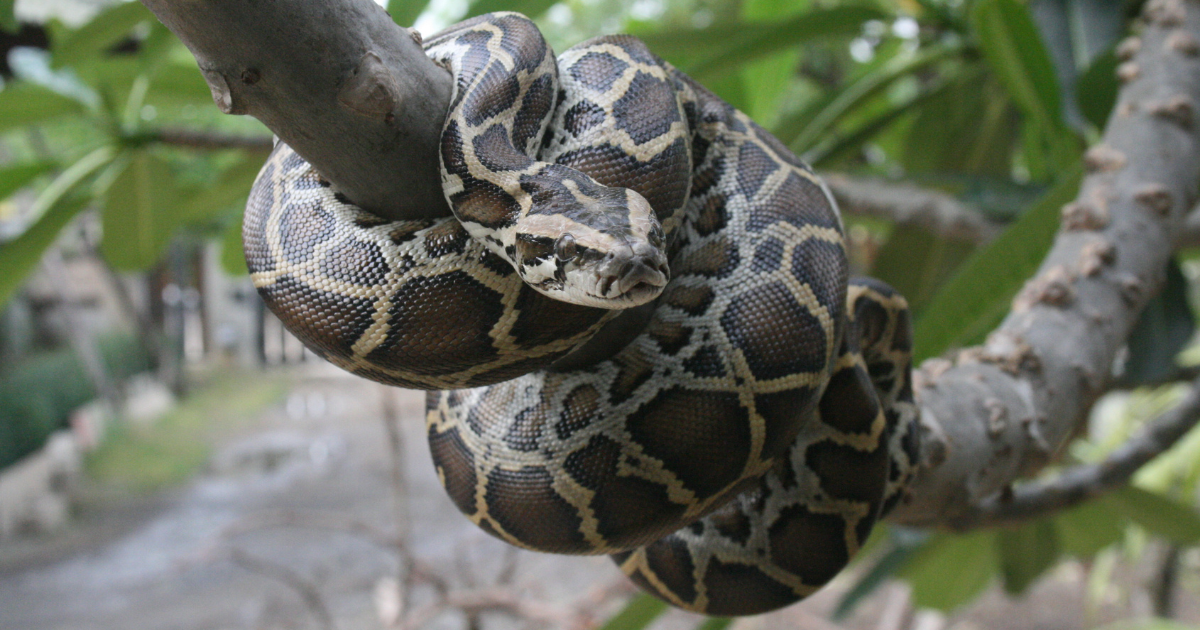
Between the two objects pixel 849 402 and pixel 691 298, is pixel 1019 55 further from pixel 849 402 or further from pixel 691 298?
pixel 691 298

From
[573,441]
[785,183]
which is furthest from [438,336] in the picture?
[785,183]

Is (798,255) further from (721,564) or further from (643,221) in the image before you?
(721,564)

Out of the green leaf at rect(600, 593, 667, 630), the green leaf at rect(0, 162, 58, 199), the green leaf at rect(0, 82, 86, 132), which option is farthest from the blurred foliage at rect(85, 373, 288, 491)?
the green leaf at rect(600, 593, 667, 630)

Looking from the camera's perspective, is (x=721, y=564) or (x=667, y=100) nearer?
(x=667, y=100)

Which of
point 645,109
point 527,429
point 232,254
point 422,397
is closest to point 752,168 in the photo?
point 645,109

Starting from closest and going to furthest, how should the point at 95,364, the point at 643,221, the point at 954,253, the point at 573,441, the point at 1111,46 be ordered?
1. the point at 643,221
2. the point at 573,441
3. the point at 1111,46
4. the point at 954,253
5. the point at 95,364

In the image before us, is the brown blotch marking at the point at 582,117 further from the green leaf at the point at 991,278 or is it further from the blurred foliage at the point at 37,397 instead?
the blurred foliage at the point at 37,397

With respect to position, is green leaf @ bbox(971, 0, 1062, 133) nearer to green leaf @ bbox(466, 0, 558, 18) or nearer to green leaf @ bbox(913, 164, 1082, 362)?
green leaf @ bbox(913, 164, 1082, 362)
